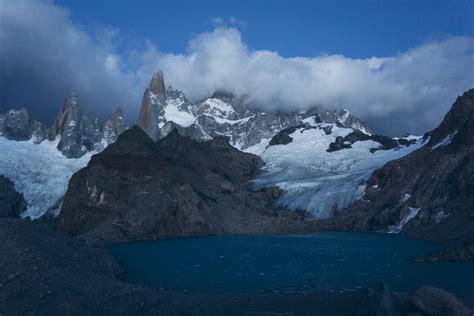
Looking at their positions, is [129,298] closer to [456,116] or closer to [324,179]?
[456,116]

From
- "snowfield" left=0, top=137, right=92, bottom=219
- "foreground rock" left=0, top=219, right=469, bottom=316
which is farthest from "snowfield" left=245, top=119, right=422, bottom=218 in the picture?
"foreground rock" left=0, top=219, right=469, bottom=316

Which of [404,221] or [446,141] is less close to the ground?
[446,141]

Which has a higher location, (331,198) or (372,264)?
(331,198)

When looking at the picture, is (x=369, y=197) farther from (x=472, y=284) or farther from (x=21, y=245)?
(x=21, y=245)

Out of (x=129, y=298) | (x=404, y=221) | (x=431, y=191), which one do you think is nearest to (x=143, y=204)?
(x=404, y=221)

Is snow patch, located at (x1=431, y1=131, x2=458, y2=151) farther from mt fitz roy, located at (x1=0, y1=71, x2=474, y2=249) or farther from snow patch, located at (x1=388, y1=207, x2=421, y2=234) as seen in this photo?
snow patch, located at (x1=388, y1=207, x2=421, y2=234)

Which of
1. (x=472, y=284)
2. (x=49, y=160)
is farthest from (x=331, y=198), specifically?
(x=472, y=284)
